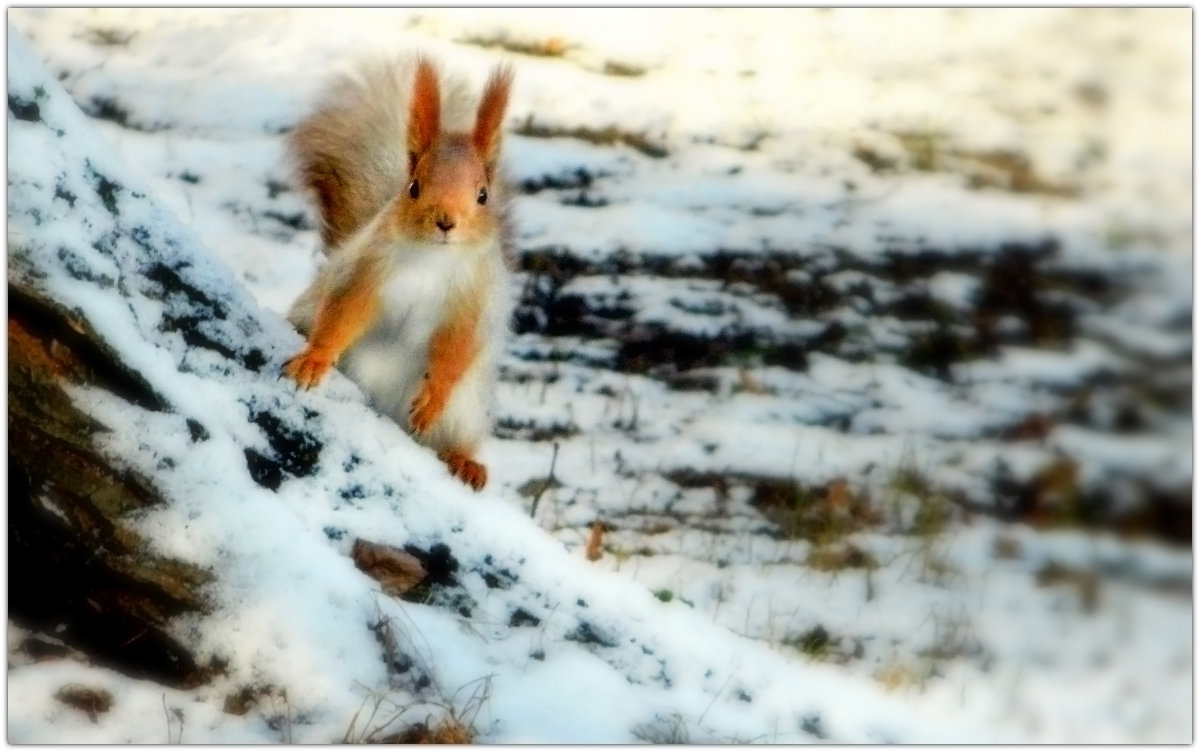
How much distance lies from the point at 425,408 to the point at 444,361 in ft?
0.17

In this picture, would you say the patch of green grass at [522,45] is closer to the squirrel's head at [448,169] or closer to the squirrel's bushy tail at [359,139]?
the squirrel's bushy tail at [359,139]

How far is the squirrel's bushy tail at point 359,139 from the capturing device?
140 centimetres

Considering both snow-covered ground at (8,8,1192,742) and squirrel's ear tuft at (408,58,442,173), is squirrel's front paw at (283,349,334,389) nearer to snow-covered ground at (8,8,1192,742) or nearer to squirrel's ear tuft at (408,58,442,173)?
snow-covered ground at (8,8,1192,742)

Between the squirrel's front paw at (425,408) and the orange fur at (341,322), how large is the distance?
93 mm

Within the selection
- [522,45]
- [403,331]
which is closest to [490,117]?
[403,331]

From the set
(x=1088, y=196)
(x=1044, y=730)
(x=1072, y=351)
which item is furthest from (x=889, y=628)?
(x=1088, y=196)

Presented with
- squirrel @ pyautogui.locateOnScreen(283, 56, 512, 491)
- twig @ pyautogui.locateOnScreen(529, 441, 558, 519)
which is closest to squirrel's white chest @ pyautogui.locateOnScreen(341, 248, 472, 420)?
squirrel @ pyautogui.locateOnScreen(283, 56, 512, 491)

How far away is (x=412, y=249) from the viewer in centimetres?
123

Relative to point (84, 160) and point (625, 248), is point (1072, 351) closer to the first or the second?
point (625, 248)

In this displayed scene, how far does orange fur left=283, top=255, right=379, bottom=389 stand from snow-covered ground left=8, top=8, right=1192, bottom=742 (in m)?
0.04

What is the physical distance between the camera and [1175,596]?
4.29 feet

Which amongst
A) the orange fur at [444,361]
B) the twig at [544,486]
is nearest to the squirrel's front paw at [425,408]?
the orange fur at [444,361]

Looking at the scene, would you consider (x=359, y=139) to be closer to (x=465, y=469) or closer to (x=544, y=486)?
(x=465, y=469)

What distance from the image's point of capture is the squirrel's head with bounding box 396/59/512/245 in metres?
1.18
